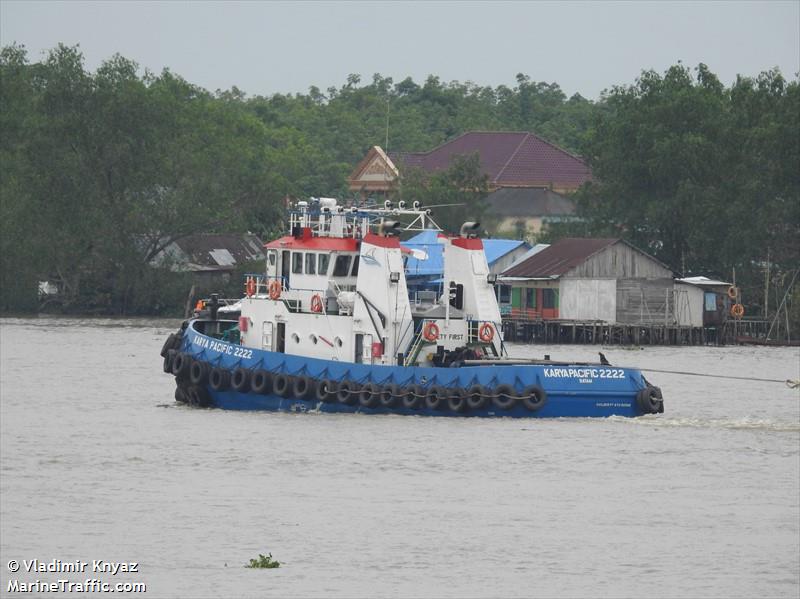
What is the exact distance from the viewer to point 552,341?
70.3 meters

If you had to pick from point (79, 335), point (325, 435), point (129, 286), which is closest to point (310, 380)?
point (325, 435)

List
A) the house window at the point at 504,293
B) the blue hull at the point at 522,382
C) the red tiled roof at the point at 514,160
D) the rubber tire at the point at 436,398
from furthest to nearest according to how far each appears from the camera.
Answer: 1. the red tiled roof at the point at 514,160
2. the house window at the point at 504,293
3. the rubber tire at the point at 436,398
4. the blue hull at the point at 522,382

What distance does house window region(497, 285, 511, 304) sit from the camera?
7550cm

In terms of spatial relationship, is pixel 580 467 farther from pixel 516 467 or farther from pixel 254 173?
pixel 254 173

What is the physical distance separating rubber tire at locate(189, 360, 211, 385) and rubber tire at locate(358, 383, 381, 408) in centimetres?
410

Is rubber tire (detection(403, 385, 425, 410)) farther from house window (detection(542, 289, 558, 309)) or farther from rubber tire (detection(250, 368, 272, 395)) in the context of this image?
house window (detection(542, 289, 558, 309))

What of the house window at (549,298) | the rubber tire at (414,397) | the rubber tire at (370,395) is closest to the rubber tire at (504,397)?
the rubber tire at (414,397)

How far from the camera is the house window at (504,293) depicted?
7550 cm

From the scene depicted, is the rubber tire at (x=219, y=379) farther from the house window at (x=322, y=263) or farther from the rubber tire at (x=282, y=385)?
the house window at (x=322, y=263)

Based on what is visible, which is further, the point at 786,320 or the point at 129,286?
the point at 129,286

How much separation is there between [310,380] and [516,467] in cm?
672

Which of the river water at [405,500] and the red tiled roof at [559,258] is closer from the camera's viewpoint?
the river water at [405,500]

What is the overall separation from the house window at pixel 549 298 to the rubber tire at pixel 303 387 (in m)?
37.6

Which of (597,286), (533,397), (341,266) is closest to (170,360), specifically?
(341,266)
